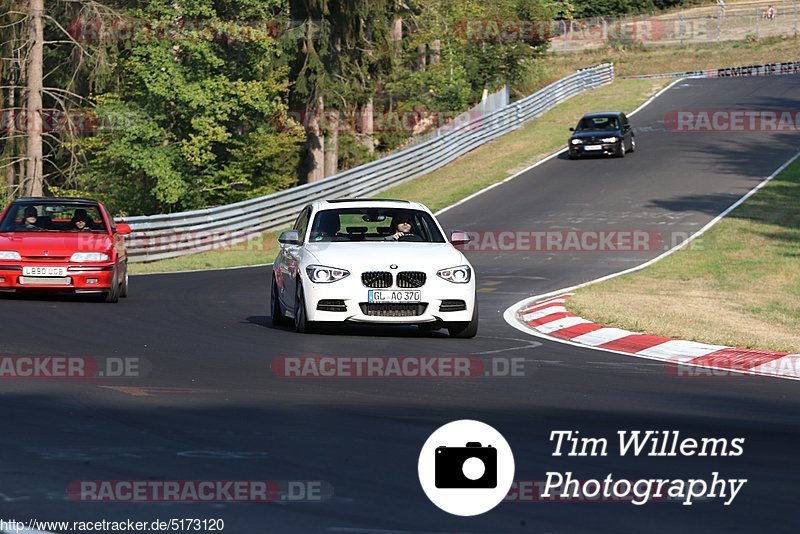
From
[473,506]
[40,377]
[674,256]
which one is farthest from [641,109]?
[473,506]

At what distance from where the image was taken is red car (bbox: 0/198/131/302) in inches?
742

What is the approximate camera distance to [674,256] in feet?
92.6

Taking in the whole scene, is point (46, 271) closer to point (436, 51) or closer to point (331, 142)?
point (331, 142)

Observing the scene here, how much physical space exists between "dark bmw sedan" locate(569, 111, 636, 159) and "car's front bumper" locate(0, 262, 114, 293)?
28007 millimetres

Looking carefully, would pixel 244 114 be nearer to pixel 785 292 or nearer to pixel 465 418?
pixel 785 292

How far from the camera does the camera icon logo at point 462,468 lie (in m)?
6.23

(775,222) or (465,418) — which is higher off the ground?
(465,418)

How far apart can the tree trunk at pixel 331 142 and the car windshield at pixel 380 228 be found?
32.2m

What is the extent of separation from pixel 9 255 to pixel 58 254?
0.65 meters

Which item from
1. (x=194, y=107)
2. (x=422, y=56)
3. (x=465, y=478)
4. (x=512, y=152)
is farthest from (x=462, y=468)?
(x=422, y=56)

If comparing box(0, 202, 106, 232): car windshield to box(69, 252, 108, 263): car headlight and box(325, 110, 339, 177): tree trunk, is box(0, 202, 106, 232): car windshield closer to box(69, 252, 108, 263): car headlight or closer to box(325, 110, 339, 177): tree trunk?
box(69, 252, 108, 263): car headlight

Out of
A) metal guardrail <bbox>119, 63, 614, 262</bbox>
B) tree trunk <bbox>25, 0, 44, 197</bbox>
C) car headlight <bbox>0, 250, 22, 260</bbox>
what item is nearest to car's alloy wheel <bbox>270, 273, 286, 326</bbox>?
car headlight <bbox>0, 250, 22, 260</bbox>

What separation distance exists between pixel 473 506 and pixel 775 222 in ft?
90.5

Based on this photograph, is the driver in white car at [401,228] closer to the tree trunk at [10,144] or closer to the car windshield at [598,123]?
the car windshield at [598,123]
